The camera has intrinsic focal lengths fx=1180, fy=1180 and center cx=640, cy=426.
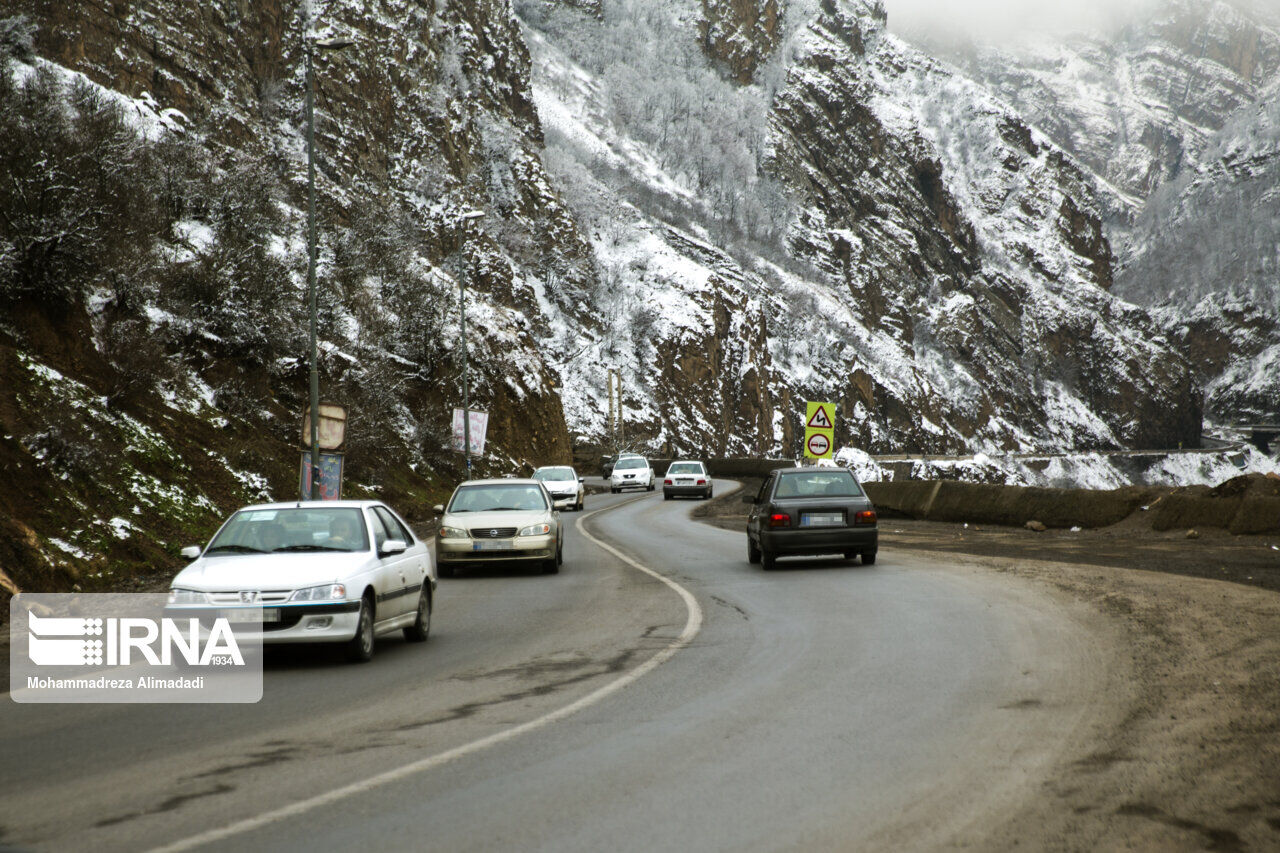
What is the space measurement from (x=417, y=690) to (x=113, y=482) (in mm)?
13484

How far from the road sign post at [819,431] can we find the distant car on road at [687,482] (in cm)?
2227

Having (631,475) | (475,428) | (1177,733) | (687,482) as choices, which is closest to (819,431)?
(475,428)

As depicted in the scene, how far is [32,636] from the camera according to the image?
11461 millimetres

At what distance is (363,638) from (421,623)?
1481 mm

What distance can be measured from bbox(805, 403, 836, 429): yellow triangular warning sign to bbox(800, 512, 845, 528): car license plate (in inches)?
303

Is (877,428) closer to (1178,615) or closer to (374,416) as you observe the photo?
(374,416)

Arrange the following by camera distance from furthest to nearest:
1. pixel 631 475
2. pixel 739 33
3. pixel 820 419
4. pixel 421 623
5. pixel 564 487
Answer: pixel 739 33
pixel 631 475
pixel 564 487
pixel 820 419
pixel 421 623

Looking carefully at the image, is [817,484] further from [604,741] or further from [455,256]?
→ [455,256]

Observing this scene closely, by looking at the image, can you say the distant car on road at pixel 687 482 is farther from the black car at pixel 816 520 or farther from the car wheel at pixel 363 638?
the car wheel at pixel 363 638

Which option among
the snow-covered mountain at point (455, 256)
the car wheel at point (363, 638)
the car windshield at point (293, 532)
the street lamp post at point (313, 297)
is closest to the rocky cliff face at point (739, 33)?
the snow-covered mountain at point (455, 256)

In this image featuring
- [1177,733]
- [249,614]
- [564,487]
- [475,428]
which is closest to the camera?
[1177,733]

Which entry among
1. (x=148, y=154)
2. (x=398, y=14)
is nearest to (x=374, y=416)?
(x=148, y=154)

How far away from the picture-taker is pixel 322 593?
367 inches

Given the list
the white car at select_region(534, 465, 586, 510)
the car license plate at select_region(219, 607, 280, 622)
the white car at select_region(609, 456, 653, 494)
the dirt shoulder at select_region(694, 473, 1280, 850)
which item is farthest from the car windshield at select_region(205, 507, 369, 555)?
the white car at select_region(609, 456, 653, 494)
